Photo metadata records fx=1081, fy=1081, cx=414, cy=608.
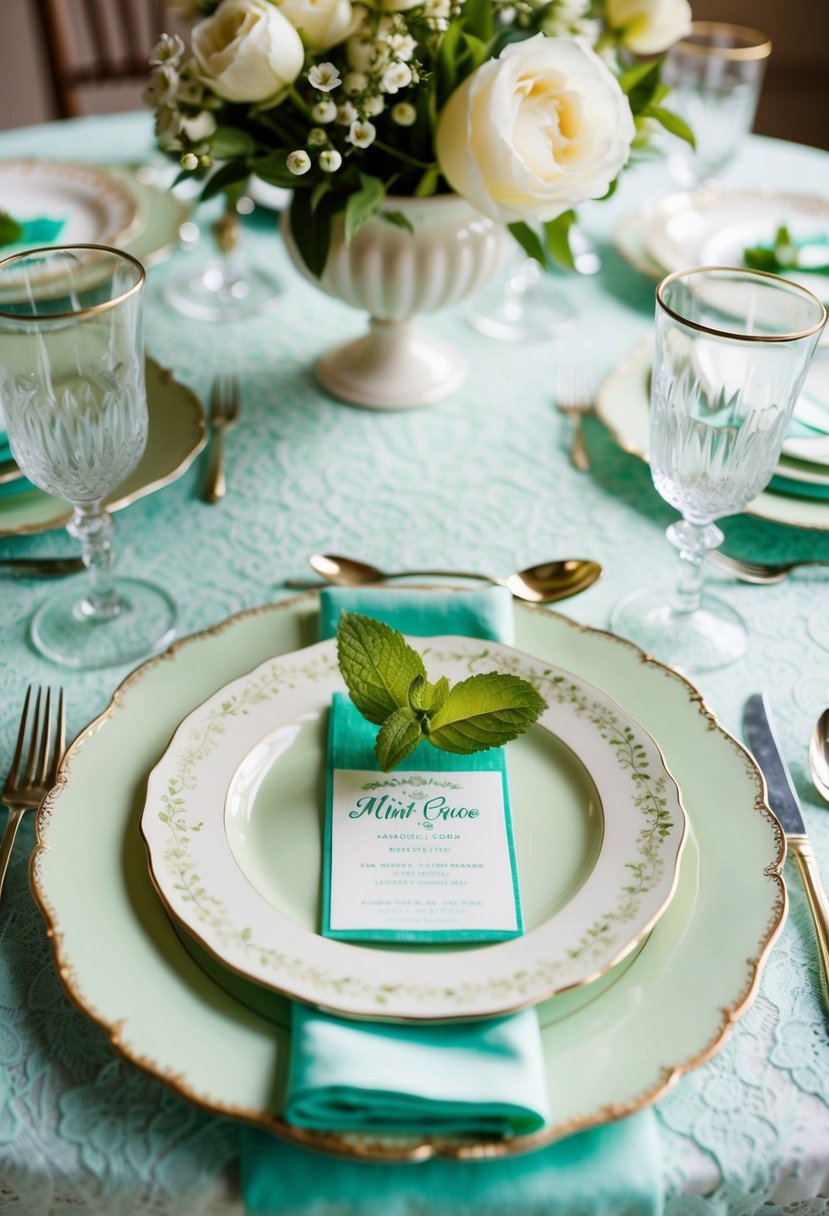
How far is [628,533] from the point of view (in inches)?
38.2

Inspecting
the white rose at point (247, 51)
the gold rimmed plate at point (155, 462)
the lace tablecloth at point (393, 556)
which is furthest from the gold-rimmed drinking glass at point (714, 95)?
the gold rimmed plate at point (155, 462)

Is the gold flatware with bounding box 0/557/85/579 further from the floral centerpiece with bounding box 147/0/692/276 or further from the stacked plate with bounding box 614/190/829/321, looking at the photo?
the stacked plate with bounding box 614/190/829/321

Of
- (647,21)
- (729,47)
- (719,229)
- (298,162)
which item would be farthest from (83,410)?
(729,47)

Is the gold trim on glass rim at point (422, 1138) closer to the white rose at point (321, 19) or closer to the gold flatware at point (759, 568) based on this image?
the gold flatware at point (759, 568)

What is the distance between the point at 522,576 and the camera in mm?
894

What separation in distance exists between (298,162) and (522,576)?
→ 1.25 feet

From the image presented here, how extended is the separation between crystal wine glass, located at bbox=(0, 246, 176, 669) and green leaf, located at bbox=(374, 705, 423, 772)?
0.25 m

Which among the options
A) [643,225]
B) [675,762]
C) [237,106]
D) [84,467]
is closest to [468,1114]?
[675,762]

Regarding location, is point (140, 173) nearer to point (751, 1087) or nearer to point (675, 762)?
point (675, 762)

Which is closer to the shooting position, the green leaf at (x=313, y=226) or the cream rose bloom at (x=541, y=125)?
the cream rose bloom at (x=541, y=125)

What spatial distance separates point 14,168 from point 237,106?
1.69 ft

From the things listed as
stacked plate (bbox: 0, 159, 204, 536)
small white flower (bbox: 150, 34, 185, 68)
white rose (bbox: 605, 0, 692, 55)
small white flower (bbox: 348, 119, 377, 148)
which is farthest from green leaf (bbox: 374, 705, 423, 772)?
white rose (bbox: 605, 0, 692, 55)

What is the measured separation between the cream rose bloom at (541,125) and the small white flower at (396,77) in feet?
0.14

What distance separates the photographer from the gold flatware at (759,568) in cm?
91
